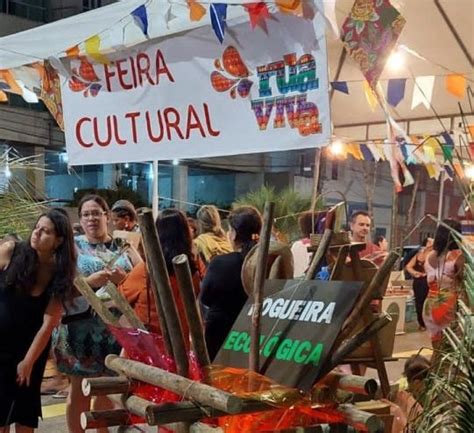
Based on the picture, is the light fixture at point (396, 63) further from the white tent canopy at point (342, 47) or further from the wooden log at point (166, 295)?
the wooden log at point (166, 295)

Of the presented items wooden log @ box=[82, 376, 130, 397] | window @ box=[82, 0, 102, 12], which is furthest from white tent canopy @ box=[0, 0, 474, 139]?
window @ box=[82, 0, 102, 12]

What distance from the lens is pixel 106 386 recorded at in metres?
1.53

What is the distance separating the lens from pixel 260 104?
2.46 meters

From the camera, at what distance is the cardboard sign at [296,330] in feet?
4.62

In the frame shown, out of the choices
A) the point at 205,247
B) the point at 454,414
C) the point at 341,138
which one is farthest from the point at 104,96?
the point at 341,138

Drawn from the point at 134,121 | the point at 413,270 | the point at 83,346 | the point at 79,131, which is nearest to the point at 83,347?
the point at 83,346

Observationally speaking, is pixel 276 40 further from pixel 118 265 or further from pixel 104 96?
pixel 118 265

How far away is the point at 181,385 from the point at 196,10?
2108 mm

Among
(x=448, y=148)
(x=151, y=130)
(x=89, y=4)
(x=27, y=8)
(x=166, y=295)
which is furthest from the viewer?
(x=89, y=4)

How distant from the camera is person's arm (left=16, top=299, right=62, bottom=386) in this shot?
292 centimetres

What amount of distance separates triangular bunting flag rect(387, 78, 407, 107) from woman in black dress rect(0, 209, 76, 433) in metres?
3.54

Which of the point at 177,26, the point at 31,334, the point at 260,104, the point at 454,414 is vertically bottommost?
the point at 31,334

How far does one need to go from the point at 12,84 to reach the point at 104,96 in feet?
7.47

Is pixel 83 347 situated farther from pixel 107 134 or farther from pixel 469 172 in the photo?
pixel 469 172
